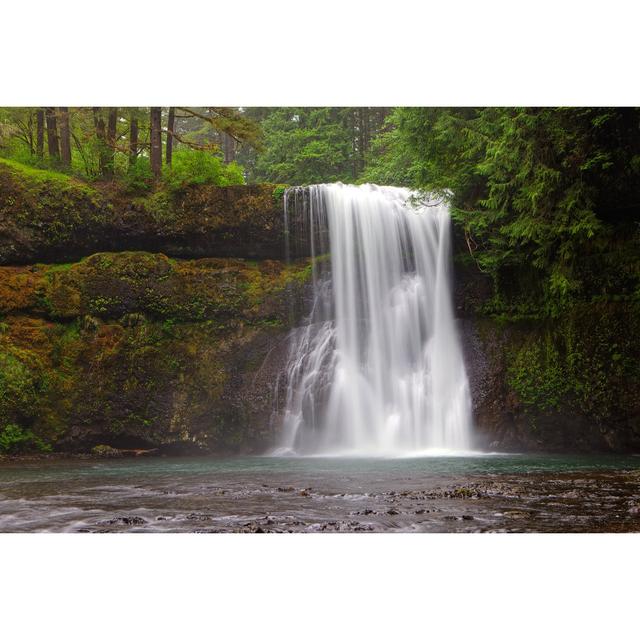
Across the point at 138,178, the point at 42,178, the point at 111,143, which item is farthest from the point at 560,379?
the point at 42,178

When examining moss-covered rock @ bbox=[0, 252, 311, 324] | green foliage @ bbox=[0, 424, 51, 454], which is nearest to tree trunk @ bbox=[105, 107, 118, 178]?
moss-covered rock @ bbox=[0, 252, 311, 324]

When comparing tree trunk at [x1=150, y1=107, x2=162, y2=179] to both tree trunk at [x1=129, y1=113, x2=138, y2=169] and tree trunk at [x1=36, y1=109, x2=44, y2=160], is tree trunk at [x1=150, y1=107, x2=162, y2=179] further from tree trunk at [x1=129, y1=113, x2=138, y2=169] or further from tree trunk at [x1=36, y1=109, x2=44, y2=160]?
tree trunk at [x1=36, y1=109, x2=44, y2=160]

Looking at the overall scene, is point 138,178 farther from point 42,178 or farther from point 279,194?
point 279,194

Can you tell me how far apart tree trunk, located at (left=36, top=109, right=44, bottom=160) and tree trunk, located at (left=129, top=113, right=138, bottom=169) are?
182 cm

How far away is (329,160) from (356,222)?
204 inches

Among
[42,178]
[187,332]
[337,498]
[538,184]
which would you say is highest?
[42,178]

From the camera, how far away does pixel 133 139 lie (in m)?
14.8

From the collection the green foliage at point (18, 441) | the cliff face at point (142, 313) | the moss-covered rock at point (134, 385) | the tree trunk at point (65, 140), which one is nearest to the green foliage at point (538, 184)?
the cliff face at point (142, 313)

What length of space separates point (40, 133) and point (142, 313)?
4.81 meters

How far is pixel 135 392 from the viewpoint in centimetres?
1188

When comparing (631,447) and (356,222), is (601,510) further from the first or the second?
(356,222)

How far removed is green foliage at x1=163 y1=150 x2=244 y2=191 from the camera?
12945 millimetres

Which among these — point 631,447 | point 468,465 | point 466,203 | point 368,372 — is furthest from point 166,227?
point 631,447

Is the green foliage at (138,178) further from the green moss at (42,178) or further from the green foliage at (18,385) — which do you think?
the green foliage at (18,385)
